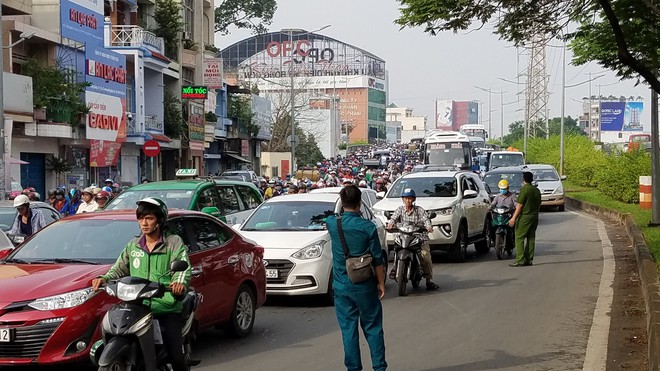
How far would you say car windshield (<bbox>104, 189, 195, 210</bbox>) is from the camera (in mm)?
15172

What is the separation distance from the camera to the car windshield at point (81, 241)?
346 inches

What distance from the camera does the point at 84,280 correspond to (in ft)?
26.3

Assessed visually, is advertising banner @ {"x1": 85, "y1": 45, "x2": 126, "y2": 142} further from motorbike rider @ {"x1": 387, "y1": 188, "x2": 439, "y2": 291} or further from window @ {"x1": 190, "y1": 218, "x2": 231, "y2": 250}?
window @ {"x1": 190, "y1": 218, "x2": 231, "y2": 250}

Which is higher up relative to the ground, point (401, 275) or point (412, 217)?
point (412, 217)

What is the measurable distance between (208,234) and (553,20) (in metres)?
8.02

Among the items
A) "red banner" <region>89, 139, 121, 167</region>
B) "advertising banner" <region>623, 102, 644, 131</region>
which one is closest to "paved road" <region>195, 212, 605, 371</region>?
"red banner" <region>89, 139, 121, 167</region>

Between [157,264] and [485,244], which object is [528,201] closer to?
[485,244]

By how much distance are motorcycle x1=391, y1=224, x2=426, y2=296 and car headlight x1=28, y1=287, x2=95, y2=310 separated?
6.80m

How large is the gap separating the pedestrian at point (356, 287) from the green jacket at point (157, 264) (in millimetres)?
1588

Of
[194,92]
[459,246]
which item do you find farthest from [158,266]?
[194,92]

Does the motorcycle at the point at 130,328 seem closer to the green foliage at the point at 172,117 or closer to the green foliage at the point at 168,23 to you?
the green foliage at the point at 172,117

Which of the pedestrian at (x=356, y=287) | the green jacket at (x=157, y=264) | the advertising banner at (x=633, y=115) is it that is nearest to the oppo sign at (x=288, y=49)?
the advertising banner at (x=633, y=115)

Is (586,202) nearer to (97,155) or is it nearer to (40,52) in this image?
(97,155)

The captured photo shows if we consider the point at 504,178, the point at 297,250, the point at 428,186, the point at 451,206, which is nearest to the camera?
the point at 297,250
